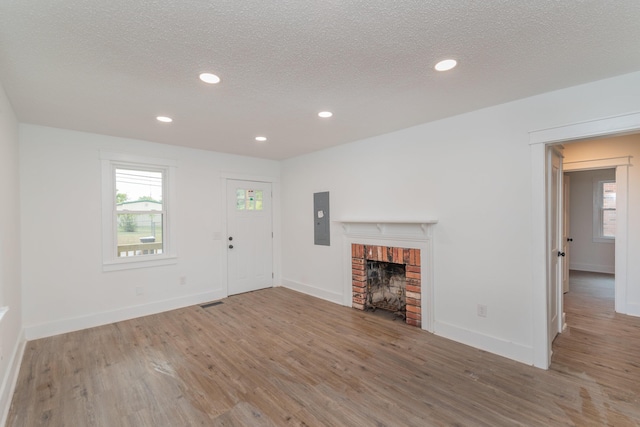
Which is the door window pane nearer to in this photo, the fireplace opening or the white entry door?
the white entry door

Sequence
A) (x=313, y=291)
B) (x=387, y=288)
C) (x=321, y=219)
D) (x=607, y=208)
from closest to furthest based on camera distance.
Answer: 1. (x=387, y=288)
2. (x=321, y=219)
3. (x=313, y=291)
4. (x=607, y=208)

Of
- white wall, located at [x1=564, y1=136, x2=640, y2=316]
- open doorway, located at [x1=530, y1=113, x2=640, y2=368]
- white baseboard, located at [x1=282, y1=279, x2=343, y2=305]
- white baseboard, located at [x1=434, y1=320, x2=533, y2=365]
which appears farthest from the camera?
white baseboard, located at [x1=282, y1=279, x2=343, y2=305]

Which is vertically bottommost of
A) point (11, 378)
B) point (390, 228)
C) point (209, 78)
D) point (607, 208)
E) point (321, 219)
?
point (11, 378)

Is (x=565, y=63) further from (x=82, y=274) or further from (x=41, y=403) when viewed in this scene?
(x=82, y=274)

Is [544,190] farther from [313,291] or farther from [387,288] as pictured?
[313,291]

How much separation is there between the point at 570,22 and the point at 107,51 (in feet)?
9.30

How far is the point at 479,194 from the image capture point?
3068 mm

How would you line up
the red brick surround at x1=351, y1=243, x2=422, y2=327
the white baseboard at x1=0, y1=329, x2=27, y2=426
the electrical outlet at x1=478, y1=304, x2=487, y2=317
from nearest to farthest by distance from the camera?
the white baseboard at x1=0, y1=329, x2=27, y2=426 < the electrical outlet at x1=478, y1=304, x2=487, y2=317 < the red brick surround at x1=351, y1=243, x2=422, y2=327

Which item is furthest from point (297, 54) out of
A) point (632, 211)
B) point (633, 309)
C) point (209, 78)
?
point (633, 309)

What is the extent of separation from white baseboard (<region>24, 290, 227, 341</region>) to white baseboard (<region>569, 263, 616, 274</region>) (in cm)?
807

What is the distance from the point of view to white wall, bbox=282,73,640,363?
8.65ft

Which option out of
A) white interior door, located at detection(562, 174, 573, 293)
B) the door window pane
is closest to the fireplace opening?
white interior door, located at detection(562, 174, 573, 293)

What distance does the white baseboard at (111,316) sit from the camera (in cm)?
341

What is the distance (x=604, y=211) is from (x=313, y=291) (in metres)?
6.94
